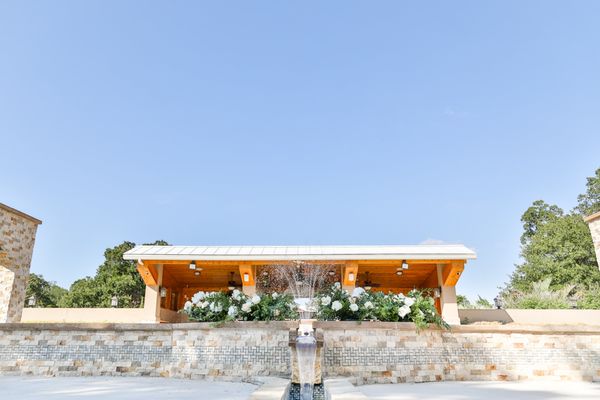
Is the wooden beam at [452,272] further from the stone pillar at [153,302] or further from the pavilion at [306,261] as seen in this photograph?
the stone pillar at [153,302]

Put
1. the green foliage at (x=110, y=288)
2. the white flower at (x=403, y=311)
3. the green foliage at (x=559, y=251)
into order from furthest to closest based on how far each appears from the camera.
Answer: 1. the green foliage at (x=110, y=288)
2. the green foliage at (x=559, y=251)
3. the white flower at (x=403, y=311)

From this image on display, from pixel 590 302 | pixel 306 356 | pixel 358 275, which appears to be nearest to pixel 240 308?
pixel 306 356

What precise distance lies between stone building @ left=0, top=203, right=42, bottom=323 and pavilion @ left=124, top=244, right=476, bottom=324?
329 cm

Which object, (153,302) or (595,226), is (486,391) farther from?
(595,226)

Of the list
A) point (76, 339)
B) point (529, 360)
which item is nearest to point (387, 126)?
point (529, 360)

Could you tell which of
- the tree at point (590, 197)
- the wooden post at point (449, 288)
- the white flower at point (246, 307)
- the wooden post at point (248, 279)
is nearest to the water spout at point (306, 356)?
the white flower at point (246, 307)

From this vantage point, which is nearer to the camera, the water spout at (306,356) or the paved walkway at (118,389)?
the paved walkway at (118,389)

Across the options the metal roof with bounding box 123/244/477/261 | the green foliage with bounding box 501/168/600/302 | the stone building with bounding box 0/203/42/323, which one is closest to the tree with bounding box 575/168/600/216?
the green foliage with bounding box 501/168/600/302

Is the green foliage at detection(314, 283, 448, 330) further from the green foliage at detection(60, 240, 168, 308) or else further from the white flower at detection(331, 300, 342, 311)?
the green foliage at detection(60, 240, 168, 308)

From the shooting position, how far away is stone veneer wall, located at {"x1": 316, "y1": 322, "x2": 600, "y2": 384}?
6.09m

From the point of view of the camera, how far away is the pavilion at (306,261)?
10750mm

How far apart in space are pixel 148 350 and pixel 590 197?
36.2 m

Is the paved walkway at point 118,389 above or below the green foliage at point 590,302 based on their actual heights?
below

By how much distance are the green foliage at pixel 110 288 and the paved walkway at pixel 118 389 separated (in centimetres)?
2013
